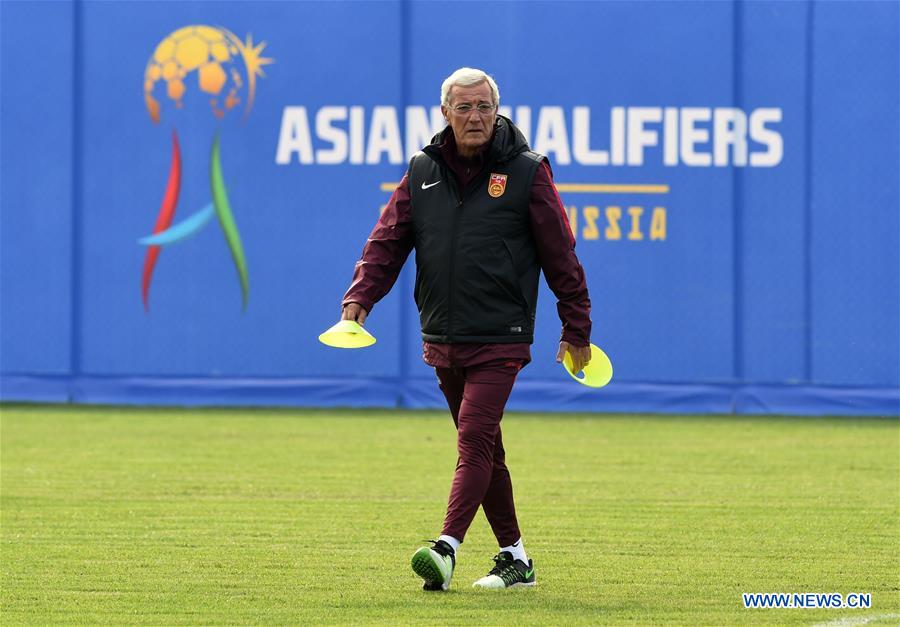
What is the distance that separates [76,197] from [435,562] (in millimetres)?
9517

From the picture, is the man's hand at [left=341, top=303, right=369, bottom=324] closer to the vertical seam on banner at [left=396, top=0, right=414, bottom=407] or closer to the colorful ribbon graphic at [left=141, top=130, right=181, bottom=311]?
the vertical seam on banner at [left=396, top=0, right=414, bottom=407]

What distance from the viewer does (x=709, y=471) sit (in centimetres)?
1009

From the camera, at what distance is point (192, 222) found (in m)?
14.3

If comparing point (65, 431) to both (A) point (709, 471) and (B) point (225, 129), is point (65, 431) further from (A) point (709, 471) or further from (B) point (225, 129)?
(A) point (709, 471)

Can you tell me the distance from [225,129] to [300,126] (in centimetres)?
66

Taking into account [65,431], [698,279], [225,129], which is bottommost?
[65,431]

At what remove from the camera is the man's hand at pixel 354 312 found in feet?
19.5

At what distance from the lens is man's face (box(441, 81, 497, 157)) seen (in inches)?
226

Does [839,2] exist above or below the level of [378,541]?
above

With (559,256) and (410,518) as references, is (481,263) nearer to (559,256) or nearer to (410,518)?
(559,256)

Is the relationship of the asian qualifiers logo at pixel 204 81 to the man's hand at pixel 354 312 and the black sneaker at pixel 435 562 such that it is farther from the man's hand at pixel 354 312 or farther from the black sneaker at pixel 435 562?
the black sneaker at pixel 435 562

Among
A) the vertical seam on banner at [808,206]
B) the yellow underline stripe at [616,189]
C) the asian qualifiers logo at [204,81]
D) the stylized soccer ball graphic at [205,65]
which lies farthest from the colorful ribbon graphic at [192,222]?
the vertical seam on banner at [808,206]

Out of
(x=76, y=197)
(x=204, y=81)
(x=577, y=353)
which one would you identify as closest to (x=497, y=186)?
(x=577, y=353)

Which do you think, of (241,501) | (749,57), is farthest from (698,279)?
(241,501)
